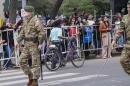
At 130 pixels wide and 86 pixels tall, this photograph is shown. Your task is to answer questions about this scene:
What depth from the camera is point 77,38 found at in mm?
18656

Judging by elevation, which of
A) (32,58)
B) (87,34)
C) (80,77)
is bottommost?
(80,77)

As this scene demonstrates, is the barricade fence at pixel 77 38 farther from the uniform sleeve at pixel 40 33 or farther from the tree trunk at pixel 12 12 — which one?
the uniform sleeve at pixel 40 33

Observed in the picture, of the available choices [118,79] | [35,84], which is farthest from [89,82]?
[35,84]

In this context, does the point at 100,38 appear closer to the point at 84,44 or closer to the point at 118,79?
the point at 84,44

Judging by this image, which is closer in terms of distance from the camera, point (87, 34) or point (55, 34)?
point (55, 34)

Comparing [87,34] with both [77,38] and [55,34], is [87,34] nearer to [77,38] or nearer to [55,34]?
[77,38]

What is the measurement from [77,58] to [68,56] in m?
0.34

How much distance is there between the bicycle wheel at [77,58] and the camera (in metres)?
16.3

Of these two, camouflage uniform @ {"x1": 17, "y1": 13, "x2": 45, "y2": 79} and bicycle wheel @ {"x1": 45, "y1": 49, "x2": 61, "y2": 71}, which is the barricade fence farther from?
camouflage uniform @ {"x1": 17, "y1": 13, "x2": 45, "y2": 79}

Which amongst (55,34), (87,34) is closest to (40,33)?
(55,34)

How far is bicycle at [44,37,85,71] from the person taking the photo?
15328 millimetres

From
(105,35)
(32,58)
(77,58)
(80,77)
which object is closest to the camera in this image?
(32,58)

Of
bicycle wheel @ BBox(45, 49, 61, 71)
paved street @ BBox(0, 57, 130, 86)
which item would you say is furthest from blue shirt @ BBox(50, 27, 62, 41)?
paved street @ BBox(0, 57, 130, 86)

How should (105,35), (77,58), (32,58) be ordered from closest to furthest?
Answer: 1. (32,58)
2. (77,58)
3. (105,35)
